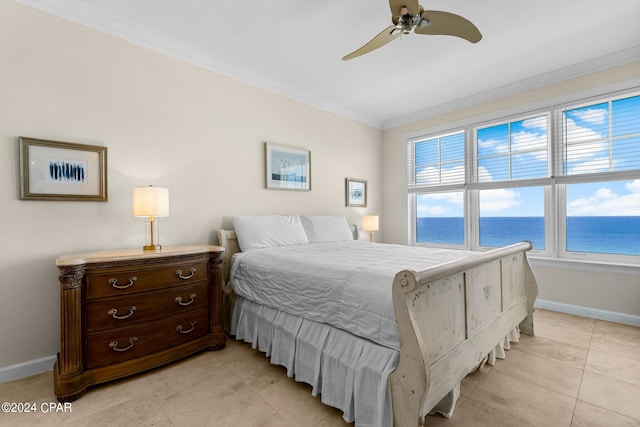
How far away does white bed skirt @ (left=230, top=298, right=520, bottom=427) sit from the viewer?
1.36 meters

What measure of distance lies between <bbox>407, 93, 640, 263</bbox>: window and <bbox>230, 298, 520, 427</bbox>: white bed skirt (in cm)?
191

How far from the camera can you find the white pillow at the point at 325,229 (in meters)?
3.36

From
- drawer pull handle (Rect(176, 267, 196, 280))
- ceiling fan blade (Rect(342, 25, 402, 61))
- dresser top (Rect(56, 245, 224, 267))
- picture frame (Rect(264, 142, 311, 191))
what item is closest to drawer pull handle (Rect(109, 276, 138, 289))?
dresser top (Rect(56, 245, 224, 267))

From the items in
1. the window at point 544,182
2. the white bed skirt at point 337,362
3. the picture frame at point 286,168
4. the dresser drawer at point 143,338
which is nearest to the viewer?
the white bed skirt at point 337,362

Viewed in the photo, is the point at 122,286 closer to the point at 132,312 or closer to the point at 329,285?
the point at 132,312

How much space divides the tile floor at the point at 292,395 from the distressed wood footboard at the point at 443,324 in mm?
255

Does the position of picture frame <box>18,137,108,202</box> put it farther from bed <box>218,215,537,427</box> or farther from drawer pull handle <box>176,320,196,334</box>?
bed <box>218,215,537,427</box>

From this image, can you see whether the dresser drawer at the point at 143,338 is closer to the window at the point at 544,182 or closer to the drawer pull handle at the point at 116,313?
the drawer pull handle at the point at 116,313

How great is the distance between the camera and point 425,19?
1.85 meters

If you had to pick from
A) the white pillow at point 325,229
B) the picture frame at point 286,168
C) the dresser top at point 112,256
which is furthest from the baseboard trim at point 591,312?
the dresser top at point 112,256

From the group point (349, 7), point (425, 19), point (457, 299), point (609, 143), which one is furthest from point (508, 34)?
point (457, 299)

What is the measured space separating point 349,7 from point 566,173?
3034mm

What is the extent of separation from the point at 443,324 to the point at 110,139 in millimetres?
2744

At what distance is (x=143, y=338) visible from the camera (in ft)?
6.48
